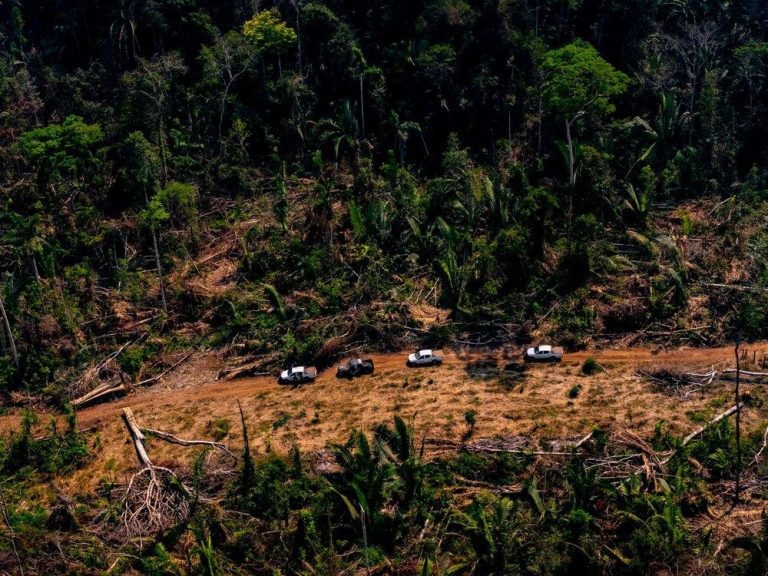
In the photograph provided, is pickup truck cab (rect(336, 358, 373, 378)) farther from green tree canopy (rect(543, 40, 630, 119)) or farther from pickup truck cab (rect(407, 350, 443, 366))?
green tree canopy (rect(543, 40, 630, 119))

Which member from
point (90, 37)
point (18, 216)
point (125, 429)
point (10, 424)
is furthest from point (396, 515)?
point (90, 37)

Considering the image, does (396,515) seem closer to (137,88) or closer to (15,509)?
(15,509)

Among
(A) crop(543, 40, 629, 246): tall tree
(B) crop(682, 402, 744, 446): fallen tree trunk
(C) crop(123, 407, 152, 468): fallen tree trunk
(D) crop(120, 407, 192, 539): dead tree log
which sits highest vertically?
(A) crop(543, 40, 629, 246): tall tree

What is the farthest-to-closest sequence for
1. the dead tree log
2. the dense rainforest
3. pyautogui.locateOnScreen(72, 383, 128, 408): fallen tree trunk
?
pyautogui.locateOnScreen(72, 383, 128, 408): fallen tree trunk
the dead tree log
the dense rainforest

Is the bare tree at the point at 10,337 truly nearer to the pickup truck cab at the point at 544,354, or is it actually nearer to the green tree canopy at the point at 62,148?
the green tree canopy at the point at 62,148

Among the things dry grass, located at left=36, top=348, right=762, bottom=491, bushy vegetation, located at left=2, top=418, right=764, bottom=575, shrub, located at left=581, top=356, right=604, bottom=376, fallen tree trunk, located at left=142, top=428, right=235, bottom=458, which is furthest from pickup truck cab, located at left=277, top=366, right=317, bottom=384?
shrub, located at left=581, top=356, right=604, bottom=376

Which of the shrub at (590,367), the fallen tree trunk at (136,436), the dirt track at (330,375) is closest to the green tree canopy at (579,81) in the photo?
the dirt track at (330,375)
